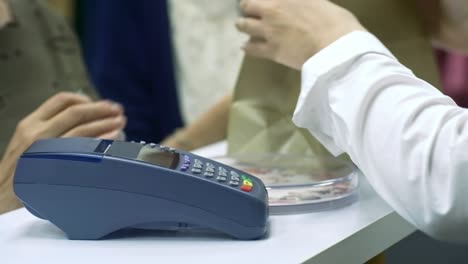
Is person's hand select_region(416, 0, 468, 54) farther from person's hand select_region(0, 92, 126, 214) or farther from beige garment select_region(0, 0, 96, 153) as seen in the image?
beige garment select_region(0, 0, 96, 153)

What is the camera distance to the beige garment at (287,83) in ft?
2.60

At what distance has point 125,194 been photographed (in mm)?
560

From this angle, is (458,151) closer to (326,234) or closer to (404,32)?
(326,234)

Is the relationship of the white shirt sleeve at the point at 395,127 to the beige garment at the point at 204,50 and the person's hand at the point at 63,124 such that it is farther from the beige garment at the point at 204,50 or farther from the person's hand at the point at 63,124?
the beige garment at the point at 204,50

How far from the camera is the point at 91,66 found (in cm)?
156

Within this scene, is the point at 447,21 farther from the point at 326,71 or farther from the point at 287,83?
the point at 326,71

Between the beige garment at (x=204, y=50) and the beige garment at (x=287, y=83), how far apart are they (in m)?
0.66

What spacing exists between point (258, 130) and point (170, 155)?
22 cm

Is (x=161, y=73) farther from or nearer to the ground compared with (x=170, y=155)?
nearer to the ground

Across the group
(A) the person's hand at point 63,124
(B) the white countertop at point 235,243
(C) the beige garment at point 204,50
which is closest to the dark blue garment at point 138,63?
(C) the beige garment at point 204,50

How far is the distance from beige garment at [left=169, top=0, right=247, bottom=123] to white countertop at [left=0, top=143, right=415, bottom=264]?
87 cm

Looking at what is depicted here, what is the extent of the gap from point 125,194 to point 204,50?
3.15 ft

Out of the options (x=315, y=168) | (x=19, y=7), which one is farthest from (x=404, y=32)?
(x=19, y=7)

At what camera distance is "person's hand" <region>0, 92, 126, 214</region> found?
30.4 inches
